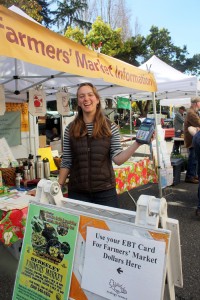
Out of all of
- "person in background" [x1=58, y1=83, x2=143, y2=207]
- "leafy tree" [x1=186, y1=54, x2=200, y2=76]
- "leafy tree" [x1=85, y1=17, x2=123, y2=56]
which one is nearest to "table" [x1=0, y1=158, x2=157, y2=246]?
"person in background" [x1=58, y1=83, x2=143, y2=207]

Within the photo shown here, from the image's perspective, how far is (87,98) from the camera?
211 cm

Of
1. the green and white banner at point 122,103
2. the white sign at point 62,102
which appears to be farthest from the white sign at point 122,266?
the green and white banner at point 122,103

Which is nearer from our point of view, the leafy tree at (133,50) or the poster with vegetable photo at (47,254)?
the poster with vegetable photo at (47,254)

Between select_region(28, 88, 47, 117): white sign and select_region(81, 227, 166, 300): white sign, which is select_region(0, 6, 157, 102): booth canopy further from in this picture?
select_region(81, 227, 166, 300): white sign

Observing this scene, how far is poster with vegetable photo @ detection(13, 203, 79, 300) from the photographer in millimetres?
1454

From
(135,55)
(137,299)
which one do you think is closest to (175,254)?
(137,299)

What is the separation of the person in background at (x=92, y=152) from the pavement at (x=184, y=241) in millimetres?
1196

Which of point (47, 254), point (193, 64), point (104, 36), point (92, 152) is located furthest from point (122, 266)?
point (193, 64)

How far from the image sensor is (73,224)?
1.46 m

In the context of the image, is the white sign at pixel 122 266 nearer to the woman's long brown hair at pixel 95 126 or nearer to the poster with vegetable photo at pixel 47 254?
the poster with vegetable photo at pixel 47 254

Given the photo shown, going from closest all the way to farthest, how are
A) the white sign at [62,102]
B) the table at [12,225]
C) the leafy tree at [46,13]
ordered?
the table at [12,225], the white sign at [62,102], the leafy tree at [46,13]

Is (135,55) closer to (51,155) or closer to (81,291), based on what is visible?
(51,155)

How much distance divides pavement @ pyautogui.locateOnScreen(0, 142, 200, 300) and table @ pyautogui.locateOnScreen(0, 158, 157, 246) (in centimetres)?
50

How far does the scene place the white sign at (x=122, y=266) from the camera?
3.97ft
